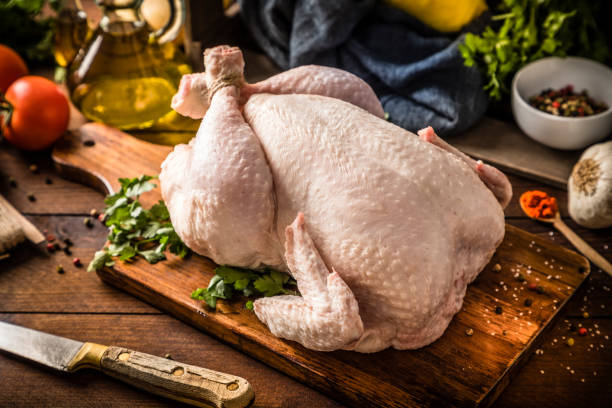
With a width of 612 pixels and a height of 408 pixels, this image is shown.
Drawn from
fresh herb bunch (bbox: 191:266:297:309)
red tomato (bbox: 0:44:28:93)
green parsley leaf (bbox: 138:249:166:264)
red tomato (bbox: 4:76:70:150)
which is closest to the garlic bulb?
fresh herb bunch (bbox: 191:266:297:309)

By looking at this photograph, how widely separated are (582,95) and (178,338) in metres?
1.86

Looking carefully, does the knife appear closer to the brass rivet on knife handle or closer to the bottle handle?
the brass rivet on knife handle

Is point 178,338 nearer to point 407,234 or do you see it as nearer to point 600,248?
point 407,234

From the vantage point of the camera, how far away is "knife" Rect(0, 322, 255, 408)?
144 centimetres

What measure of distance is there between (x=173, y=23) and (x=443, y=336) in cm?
167

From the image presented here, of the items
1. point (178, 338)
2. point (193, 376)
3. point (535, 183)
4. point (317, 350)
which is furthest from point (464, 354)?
point (535, 183)

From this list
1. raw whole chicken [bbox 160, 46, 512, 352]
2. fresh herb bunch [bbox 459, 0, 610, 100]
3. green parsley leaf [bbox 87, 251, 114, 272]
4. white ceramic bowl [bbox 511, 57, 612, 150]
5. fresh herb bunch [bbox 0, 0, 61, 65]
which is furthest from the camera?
fresh herb bunch [bbox 0, 0, 61, 65]

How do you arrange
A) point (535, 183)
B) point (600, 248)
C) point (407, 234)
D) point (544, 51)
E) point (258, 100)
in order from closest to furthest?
point (407, 234), point (258, 100), point (600, 248), point (535, 183), point (544, 51)

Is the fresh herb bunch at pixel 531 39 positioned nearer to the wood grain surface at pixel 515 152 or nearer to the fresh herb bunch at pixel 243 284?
the wood grain surface at pixel 515 152

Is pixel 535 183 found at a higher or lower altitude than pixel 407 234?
lower

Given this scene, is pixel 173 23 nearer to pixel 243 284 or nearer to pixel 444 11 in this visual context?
pixel 444 11

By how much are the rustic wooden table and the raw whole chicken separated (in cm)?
21

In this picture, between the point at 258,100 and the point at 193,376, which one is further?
the point at 258,100

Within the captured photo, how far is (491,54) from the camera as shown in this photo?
2.42 meters
